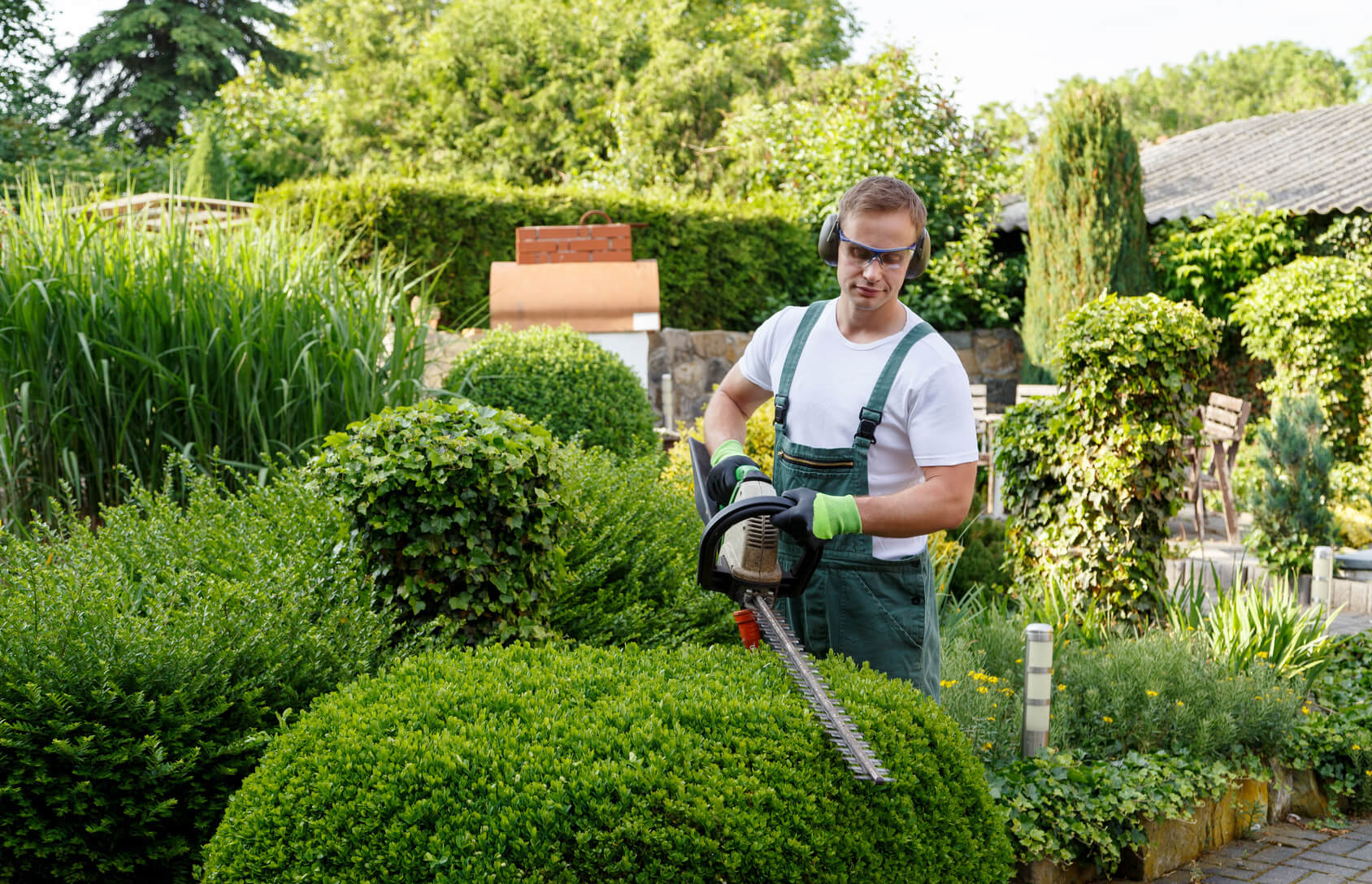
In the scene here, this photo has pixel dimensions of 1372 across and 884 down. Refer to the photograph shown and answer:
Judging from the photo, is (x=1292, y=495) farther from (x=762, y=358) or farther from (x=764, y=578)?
(x=764, y=578)

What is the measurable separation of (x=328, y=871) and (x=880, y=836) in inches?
40.2

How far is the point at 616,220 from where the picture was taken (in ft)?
38.9

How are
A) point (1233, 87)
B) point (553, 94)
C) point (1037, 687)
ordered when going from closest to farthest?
point (1037, 687) < point (553, 94) < point (1233, 87)

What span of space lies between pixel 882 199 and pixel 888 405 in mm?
447

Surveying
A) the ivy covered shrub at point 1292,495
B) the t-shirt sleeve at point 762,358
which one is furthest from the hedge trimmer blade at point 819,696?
the ivy covered shrub at point 1292,495

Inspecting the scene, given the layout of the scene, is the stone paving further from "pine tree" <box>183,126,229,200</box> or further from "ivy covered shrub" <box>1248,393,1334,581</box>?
"pine tree" <box>183,126,229,200</box>

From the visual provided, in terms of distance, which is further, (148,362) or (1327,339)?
(1327,339)

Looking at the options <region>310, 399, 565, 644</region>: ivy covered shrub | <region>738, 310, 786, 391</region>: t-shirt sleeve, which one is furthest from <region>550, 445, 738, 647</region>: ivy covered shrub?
<region>738, 310, 786, 391</region>: t-shirt sleeve

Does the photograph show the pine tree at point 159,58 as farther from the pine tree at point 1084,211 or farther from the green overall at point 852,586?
the green overall at point 852,586

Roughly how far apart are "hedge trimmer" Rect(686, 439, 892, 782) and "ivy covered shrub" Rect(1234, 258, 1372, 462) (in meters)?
9.75

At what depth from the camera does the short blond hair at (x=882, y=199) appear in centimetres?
240

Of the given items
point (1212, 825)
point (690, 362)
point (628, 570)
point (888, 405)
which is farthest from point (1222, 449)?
point (888, 405)

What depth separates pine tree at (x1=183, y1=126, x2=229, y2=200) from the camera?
15.1 meters


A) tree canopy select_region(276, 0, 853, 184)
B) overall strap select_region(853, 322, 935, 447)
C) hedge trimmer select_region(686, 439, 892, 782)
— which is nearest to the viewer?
hedge trimmer select_region(686, 439, 892, 782)
